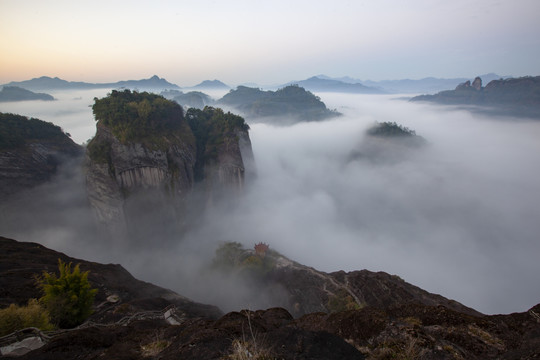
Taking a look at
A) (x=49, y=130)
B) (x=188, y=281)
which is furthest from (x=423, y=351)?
(x=49, y=130)

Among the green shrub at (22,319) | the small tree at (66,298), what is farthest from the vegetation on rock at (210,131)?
the green shrub at (22,319)

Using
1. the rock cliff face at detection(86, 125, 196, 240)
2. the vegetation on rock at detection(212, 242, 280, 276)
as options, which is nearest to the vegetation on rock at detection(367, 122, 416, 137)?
the vegetation on rock at detection(212, 242, 280, 276)

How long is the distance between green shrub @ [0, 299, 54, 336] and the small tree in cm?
58

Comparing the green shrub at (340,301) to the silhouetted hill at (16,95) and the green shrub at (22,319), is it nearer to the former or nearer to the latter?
the green shrub at (22,319)

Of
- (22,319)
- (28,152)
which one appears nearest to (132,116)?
(28,152)

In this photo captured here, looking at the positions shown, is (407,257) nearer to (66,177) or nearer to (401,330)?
(401,330)

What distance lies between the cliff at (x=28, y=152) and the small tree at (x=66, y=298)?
41.4m

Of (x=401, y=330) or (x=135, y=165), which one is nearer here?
(x=401, y=330)

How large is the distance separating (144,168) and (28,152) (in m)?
20.9

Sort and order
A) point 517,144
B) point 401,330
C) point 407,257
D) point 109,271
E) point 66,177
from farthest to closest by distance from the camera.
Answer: point 517,144 < point 407,257 < point 66,177 < point 109,271 < point 401,330

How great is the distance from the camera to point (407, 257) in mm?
56219

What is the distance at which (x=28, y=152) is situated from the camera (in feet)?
134

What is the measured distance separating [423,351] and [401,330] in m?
0.96

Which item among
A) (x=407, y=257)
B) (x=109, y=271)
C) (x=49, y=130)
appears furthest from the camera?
(x=407, y=257)
